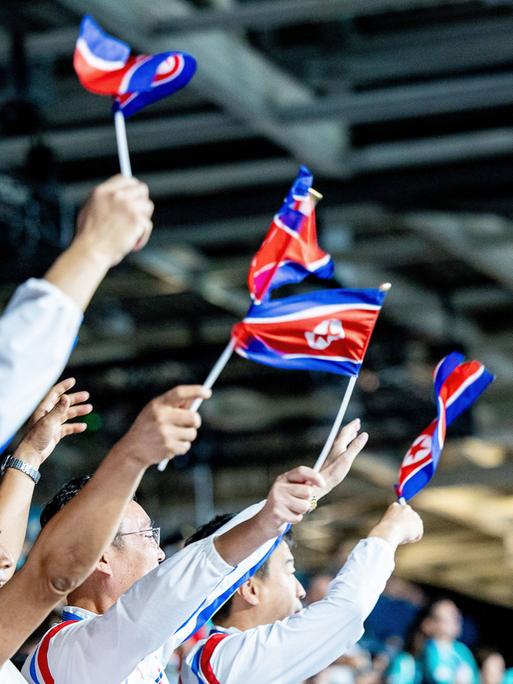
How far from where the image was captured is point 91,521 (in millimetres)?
2166

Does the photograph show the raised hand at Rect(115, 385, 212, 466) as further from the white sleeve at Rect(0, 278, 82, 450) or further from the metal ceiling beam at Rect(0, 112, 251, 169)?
the metal ceiling beam at Rect(0, 112, 251, 169)

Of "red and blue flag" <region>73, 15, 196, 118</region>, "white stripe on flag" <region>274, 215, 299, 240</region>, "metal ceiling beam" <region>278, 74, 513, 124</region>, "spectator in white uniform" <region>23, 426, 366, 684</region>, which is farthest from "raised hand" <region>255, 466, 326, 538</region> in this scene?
"metal ceiling beam" <region>278, 74, 513, 124</region>

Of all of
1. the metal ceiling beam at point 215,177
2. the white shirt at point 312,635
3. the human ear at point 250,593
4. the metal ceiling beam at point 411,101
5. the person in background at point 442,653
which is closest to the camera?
the white shirt at point 312,635

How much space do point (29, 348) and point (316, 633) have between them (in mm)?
1336

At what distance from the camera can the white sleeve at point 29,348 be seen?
1838 mm

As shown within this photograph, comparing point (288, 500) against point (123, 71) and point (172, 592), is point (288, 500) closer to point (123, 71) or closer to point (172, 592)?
point (172, 592)

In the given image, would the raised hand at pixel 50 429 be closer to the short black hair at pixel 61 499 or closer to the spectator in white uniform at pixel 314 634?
the short black hair at pixel 61 499

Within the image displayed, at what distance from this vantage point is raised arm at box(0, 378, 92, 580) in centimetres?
302

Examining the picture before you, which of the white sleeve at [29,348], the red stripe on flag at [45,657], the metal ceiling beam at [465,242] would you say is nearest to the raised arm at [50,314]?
the white sleeve at [29,348]

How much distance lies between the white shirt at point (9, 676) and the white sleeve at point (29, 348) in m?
0.83

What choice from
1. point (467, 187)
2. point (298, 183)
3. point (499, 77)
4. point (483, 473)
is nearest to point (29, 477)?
point (298, 183)

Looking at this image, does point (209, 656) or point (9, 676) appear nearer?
point (9, 676)

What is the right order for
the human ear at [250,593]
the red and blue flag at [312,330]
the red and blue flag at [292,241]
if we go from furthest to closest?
the human ear at [250,593], the red and blue flag at [292,241], the red and blue flag at [312,330]

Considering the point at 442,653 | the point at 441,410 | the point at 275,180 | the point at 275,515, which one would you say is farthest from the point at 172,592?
the point at 275,180
